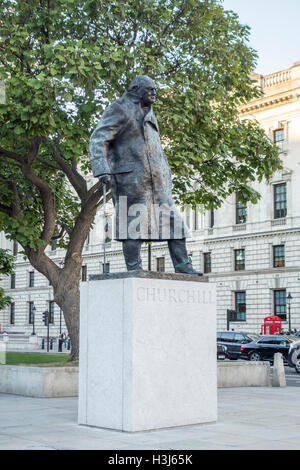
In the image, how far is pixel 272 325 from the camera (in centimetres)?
4388

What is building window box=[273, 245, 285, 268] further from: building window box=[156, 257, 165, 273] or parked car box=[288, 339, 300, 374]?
parked car box=[288, 339, 300, 374]

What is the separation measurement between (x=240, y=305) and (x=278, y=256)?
518cm

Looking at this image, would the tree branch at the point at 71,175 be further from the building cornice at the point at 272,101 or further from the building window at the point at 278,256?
the building cornice at the point at 272,101

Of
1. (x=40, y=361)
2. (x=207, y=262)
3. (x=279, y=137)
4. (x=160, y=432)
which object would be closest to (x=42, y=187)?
(x=40, y=361)

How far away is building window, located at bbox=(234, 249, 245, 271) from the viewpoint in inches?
2001

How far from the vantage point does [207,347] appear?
8.88 m

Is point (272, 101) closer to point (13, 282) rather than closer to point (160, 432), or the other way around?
point (13, 282)

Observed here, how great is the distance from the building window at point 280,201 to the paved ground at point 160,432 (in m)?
37.7

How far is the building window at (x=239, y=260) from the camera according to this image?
50.8 meters

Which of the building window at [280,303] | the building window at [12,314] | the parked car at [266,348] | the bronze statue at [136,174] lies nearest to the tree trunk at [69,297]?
the bronze statue at [136,174]

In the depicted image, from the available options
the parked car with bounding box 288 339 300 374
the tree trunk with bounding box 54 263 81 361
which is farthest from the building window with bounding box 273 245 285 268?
the tree trunk with bounding box 54 263 81 361

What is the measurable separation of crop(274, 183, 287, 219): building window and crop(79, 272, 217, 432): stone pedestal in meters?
40.3
